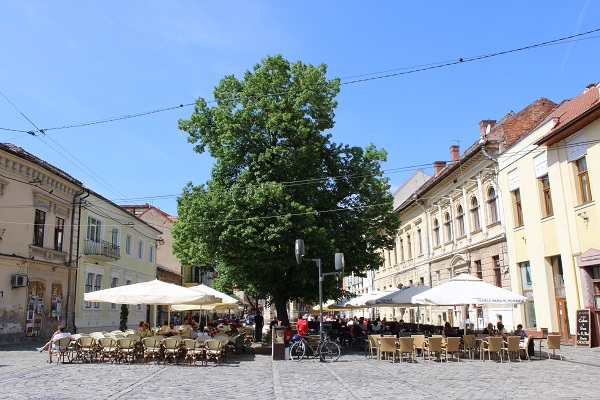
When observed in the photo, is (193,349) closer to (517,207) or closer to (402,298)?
(402,298)

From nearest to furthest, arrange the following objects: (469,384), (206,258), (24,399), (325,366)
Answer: (24,399) → (469,384) → (325,366) → (206,258)

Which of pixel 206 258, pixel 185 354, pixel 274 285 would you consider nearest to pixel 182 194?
pixel 206 258

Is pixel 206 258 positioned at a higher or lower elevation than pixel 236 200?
lower

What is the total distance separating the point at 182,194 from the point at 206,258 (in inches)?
108

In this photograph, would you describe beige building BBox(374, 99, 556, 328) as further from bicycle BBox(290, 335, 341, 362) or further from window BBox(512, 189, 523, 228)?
bicycle BBox(290, 335, 341, 362)

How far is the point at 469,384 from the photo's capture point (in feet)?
35.8

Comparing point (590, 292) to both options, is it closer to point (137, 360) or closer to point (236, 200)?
point (236, 200)

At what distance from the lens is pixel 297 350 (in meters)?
17.0

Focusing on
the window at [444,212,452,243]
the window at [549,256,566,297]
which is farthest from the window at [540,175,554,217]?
the window at [444,212,452,243]

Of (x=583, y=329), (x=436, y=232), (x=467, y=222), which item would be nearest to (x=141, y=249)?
(x=436, y=232)

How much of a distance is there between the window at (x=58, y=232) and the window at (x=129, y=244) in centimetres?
930

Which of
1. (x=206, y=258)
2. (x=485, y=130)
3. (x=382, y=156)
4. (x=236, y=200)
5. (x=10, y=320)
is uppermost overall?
(x=485, y=130)

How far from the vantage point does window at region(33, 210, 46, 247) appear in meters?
23.3

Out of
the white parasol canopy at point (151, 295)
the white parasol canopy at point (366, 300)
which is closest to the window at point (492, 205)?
the white parasol canopy at point (366, 300)
